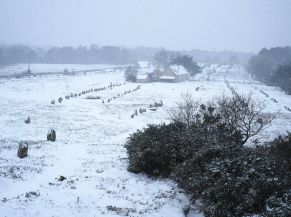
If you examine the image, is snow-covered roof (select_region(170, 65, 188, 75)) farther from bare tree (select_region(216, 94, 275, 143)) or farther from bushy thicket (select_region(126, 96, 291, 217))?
bushy thicket (select_region(126, 96, 291, 217))

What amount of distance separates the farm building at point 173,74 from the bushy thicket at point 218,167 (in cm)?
6614

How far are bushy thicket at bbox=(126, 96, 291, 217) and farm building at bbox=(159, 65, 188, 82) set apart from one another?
217 feet

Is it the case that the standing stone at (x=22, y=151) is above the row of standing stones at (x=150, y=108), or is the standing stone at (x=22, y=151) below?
above

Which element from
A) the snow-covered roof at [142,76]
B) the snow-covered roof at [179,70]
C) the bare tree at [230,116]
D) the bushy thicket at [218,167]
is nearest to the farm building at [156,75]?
the snow-covered roof at [142,76]

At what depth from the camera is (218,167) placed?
13734 millimetres

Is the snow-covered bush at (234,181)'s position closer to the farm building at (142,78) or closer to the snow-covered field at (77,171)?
the snow-covered field at (77,171)

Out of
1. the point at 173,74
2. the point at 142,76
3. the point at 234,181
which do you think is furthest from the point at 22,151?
the point at 173,74

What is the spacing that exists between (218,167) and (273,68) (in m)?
103

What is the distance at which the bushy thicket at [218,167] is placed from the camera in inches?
446

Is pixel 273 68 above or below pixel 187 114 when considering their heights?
above

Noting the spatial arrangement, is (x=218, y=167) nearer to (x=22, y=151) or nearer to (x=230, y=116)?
(x=230, y=116)

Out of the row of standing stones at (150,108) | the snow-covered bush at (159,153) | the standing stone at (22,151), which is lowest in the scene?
the row of standing stones at (150,108)

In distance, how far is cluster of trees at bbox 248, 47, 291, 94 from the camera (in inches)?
2741

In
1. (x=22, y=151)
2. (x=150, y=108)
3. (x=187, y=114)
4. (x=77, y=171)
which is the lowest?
(x=150, y=108)
